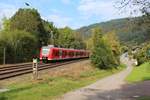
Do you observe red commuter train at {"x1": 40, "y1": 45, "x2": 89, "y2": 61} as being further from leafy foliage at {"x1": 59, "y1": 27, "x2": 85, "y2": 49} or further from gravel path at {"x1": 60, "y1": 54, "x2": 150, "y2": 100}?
leafy foliage at {"x1": 59, "y1": 27, "x2": 85, "y2": 49}

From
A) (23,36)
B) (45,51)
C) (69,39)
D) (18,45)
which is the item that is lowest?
(45,51)

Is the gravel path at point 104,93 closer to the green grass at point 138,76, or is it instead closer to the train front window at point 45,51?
the green grass at point 138,76

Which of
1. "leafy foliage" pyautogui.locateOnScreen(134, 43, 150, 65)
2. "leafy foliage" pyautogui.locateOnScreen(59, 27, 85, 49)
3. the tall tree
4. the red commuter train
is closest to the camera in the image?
"leafy foliage" pyautogui.locateOnScreen(134, 43, 150, 65)

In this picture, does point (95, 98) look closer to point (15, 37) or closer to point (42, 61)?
point (42, 61)

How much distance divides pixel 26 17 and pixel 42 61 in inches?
1135

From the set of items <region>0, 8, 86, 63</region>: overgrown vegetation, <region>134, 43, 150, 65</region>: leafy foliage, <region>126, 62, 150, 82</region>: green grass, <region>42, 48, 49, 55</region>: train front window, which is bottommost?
<region>126, 62, 150, 82</region>: green grass

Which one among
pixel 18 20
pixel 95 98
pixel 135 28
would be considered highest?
pixel 18 20

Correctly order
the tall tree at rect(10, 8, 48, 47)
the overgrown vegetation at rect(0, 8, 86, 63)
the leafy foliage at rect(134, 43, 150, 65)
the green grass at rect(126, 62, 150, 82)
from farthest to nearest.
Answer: the tall tree at rect(10, 8, 48, 47) → the overgrown vegetation at rect(0, 8, 86, 63) → the green grass at rect(126, 62, 150, 82) → the leafy foliage at rect(134, 43, 150, 65)

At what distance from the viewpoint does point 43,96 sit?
20594 mm

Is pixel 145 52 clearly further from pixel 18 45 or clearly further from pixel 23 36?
pixel 23 36

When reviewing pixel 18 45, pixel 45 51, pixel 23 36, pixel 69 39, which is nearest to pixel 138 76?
pixel 45 51

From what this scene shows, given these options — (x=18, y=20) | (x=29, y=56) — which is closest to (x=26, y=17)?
(x=18, y=20)

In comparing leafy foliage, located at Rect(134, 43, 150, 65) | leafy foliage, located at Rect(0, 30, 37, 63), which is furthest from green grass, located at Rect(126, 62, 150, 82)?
leafy foliage, located at Rect(0, 30, 37, 63)

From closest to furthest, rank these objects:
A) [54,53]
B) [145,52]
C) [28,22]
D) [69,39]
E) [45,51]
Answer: [145,52] < [45,51] < [54,53] < [28,22] < [69,39]
